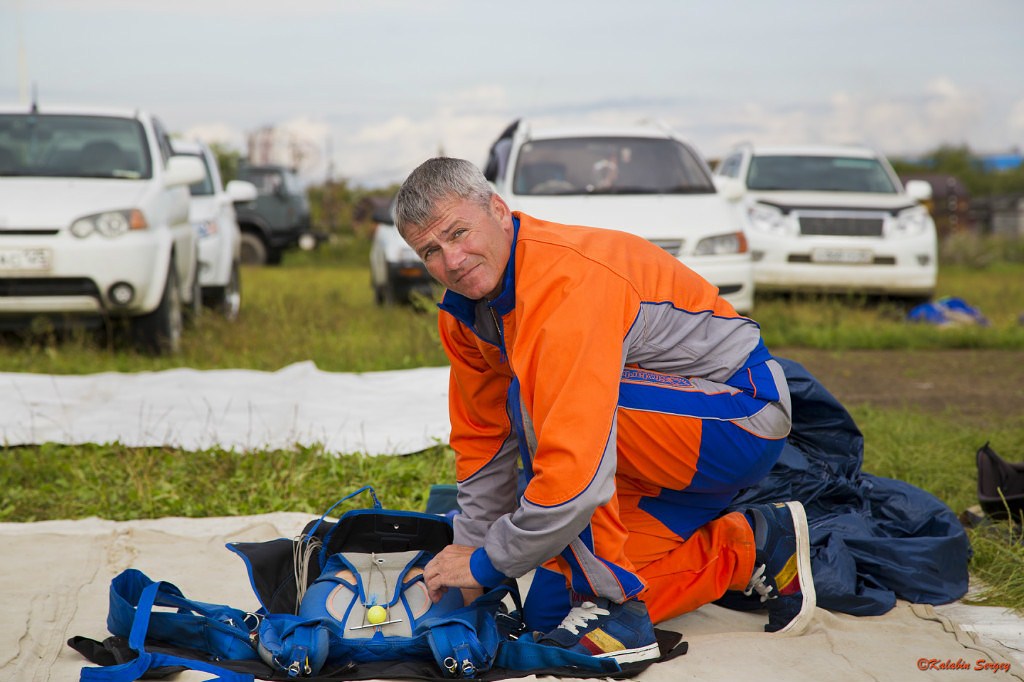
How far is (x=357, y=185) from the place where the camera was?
102 ft

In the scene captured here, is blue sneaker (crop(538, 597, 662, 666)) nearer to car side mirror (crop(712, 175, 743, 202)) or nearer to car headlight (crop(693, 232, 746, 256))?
car headlight (crop(693, 232, 746, 256))

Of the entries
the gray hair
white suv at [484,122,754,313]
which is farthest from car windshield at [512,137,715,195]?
the gray hair

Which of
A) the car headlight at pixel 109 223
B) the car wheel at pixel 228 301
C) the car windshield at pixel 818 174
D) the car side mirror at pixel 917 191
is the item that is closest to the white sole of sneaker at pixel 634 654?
the car headlight at pixel 109 223

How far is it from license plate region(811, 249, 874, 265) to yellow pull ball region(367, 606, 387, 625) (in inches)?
318

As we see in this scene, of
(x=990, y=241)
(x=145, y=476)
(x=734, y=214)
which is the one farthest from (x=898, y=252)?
(x=990, y=241)

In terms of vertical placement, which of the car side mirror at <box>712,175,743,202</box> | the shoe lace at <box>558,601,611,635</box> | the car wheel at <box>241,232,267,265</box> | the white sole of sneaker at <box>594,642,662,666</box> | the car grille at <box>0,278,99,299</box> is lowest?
the car wheel at <box>241,232,267,265</box>

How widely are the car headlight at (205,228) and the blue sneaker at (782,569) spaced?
7.24m

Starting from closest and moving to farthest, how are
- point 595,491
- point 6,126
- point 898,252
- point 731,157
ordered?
point 595,491 < point 6,126 < point 898,252 < point 731,157

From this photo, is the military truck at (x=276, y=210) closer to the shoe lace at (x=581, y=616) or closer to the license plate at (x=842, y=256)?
the license plate at (x=842, y=256)

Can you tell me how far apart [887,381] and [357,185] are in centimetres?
2544

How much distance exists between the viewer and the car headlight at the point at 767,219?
10.2m

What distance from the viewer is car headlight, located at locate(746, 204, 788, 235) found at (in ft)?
33.6

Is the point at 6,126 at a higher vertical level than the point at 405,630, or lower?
higher

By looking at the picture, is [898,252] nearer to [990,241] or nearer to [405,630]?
[405,630]
